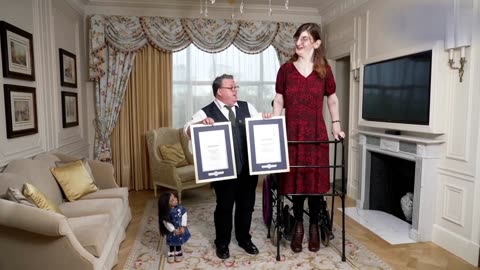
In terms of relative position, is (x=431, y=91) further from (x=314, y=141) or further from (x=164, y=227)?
(x=164, y=227)

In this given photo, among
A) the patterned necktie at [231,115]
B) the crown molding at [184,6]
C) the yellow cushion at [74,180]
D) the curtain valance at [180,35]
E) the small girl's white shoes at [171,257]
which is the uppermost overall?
the crown molding at [184,6]

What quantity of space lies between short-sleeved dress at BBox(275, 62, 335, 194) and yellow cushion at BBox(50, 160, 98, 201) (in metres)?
1.80

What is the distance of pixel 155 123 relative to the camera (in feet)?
15.6

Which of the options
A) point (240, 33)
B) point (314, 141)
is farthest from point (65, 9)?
point (314, 141)

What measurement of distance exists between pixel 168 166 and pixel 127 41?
70.5 inches

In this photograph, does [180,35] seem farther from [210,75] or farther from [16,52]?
[16,52]

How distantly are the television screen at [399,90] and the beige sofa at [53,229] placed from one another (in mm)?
2728

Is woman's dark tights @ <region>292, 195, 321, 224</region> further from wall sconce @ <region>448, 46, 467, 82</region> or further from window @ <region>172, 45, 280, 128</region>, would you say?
window @ <region>172, 45, 280, 128</region>

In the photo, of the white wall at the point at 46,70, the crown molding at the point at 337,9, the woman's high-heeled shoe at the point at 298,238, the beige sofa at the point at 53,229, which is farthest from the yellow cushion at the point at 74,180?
the crown molding at the point at 337,9

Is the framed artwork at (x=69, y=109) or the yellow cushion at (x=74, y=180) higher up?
the framed artwork at (x=69, y=109)

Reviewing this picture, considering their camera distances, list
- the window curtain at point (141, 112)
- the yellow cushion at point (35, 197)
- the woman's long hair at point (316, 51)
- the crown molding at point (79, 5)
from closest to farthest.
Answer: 1. the yellow cushion at point (35, 197)
2. the woman's long hair at point (316, 51)
3. the crown molding at point (79, 5)
4. the window curtain at point (141, 112)

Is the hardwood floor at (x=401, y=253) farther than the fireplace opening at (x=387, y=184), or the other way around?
the fireplace opening at (x=387, y=184)

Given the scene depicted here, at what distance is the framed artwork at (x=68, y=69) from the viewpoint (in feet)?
12.0

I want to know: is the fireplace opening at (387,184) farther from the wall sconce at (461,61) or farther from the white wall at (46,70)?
the white wall at (46,70)
